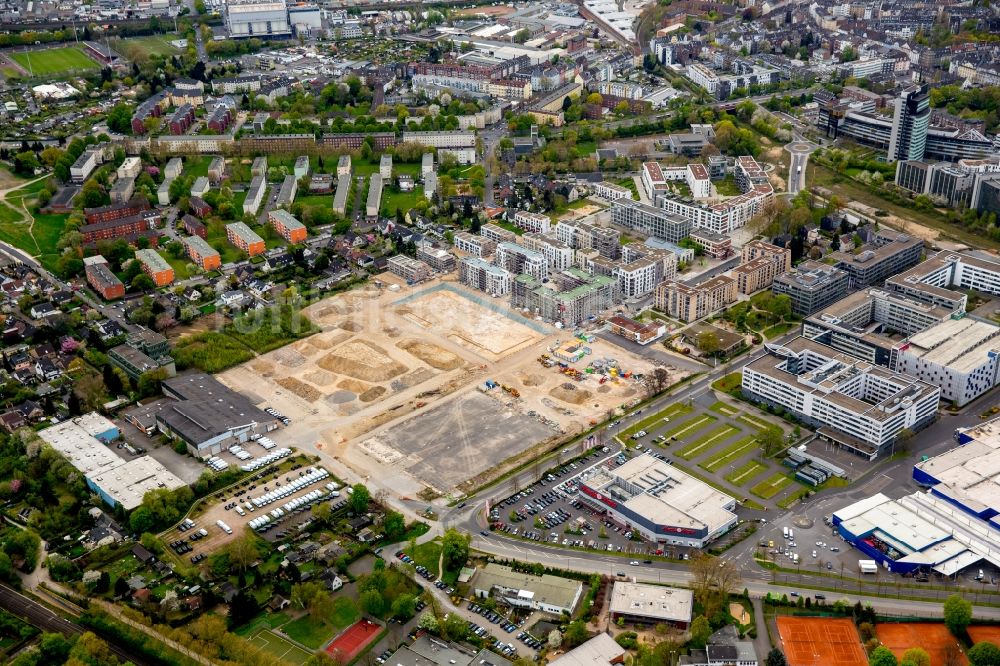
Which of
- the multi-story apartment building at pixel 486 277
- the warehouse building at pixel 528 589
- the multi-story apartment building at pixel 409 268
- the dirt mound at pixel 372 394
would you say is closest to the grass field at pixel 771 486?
the warehouse building at pixel 528 589

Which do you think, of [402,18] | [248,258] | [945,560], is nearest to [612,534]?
[945,560]

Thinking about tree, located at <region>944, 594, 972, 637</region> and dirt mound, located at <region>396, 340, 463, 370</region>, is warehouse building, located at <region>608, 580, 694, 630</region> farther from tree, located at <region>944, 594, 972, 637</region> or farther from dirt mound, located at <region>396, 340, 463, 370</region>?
dirt mound, located at <region>396, 340, 463, 370</region>

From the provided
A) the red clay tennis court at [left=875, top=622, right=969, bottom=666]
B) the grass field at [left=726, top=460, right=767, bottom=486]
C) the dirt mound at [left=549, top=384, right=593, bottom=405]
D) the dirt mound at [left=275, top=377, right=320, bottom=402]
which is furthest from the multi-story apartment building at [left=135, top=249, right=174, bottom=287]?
the red clay tennis court at [left=875, top=622, right=969, bottom=666]

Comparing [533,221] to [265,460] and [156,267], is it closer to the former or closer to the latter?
[156,267]

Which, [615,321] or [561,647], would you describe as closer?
[561,647]

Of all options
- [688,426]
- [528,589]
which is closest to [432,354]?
[688,426]

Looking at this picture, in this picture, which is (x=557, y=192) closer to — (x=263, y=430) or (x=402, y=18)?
(x=263, y=430)
